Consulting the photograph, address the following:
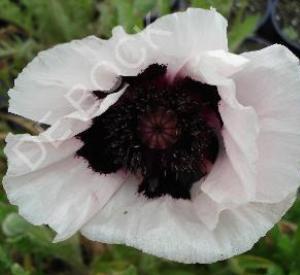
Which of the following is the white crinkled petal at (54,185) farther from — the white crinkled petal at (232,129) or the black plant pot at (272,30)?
the black plant pot at (272,30)

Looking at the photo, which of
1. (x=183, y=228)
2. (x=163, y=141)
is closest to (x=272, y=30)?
(x=163, y=141)

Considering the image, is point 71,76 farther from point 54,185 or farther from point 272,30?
point 272,30

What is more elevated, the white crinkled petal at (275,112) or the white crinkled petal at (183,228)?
the white crinkled petal at (275,112)

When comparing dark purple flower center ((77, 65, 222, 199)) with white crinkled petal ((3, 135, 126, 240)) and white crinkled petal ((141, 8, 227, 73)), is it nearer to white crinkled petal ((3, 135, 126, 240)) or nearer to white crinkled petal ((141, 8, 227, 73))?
white crinkled petal ((3, 135, 126, 240))

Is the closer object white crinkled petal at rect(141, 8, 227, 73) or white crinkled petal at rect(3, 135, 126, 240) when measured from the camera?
white crinkled petal at rect(141, 8, 227, 73)

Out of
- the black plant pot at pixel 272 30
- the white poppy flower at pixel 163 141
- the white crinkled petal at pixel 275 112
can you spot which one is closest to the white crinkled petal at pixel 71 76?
the white poppy flower at pixel 163 141

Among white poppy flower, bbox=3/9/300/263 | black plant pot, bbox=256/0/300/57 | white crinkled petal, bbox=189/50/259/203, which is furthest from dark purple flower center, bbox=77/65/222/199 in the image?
black plant pot, bbox=256/0/300/57

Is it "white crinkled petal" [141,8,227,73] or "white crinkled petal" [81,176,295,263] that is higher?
"white crinkled petal" [141,8,227,73]
